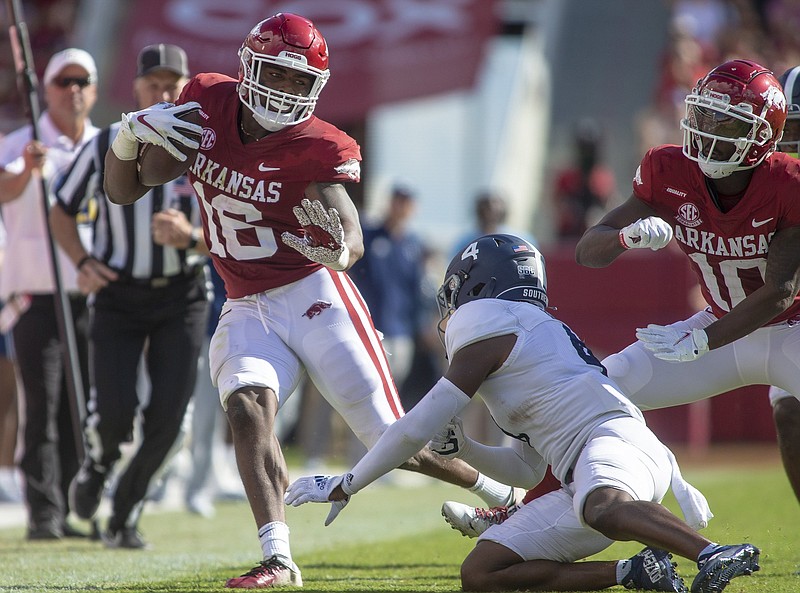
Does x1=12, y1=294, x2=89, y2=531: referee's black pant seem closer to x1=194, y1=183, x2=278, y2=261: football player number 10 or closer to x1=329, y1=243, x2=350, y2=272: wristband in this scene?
x1=194, y1=183, x2=278, y2=261: football player number 10

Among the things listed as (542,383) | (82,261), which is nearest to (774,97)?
(542,383)

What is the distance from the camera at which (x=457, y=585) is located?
4137 mm

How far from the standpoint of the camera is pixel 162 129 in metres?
4.17

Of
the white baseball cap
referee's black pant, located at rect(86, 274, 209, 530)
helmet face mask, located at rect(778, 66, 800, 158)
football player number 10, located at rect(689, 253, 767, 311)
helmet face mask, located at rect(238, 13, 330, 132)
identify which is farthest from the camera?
the white baseball cap

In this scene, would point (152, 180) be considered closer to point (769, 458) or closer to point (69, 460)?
point (69, 460)

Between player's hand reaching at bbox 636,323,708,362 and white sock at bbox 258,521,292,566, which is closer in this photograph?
white sock at bbox 258,521,292,566

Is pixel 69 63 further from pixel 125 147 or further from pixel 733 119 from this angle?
pixel 733 119

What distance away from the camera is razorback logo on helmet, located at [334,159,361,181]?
4340 mm

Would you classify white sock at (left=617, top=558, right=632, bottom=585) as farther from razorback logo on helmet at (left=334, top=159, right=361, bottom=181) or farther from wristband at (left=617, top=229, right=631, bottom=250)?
razorback logo on helmet at (left=334, top=159, right=361, bottom=181)

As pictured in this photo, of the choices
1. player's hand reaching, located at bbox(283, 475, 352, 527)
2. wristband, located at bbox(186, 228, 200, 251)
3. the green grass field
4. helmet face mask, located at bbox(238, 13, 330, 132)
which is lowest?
the green grass field

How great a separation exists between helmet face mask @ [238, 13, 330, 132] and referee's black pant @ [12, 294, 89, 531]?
2.29 meters

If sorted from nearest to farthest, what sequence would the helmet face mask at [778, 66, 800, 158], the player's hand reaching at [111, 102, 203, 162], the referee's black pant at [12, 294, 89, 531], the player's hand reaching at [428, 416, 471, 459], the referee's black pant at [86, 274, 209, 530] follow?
the player's hand reaching at [428, 416, 471, 459] < the player's hand reaching at [111, 102, 203, 162] < the helmet face mask at [778, 66, 800, 158] < the referee's black pant at [86, 274, 209, 530] < the referee's black pant at [12, 294, 89, 531]

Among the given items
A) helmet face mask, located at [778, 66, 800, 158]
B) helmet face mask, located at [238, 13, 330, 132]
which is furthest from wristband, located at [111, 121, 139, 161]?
helmet face mask, located at [778, 66, 800, 158]

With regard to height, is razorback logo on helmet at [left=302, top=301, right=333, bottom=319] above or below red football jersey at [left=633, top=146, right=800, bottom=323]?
below
